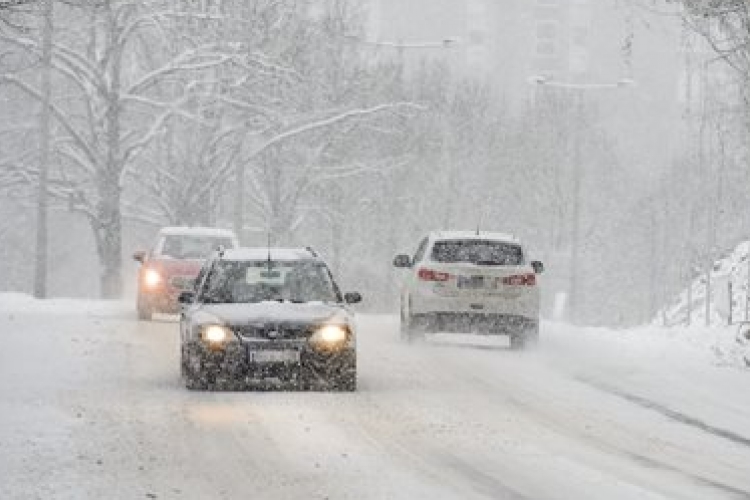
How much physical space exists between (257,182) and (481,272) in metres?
39.3

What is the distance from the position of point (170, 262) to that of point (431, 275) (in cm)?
578

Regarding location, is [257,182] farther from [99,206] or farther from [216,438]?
[216,438]

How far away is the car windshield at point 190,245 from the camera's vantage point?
1129 inches

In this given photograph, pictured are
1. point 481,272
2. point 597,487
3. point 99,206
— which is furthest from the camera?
point 99,206

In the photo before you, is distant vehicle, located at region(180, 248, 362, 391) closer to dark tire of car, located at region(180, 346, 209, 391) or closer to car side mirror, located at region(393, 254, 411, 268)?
dark tire of car, located at region(180, 346, 209, 391)

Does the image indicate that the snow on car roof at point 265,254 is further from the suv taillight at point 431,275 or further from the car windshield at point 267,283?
the suv taillight at point 431,275

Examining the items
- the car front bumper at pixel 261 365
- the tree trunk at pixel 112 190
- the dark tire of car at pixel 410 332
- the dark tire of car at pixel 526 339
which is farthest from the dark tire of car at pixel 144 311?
the tree trunk at pixel 112 190

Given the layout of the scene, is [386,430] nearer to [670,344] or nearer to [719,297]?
[670,344]

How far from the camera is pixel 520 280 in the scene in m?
24.0

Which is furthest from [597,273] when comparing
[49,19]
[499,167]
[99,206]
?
[49,19]

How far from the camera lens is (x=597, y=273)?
306ft

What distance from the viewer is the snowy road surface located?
10727 mm

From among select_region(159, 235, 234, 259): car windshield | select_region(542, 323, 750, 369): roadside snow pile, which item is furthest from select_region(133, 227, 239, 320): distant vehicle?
select_region(542, 323, 750, 369): roadside snow pile

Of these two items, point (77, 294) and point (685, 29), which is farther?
point (77, 294)
